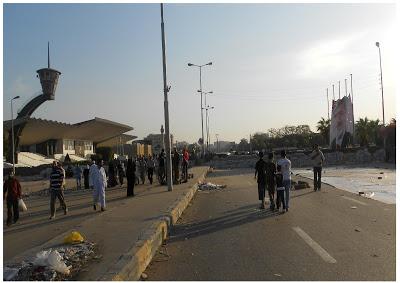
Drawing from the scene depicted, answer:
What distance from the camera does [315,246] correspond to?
8984 mm

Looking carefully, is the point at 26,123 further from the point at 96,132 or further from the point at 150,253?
the point at 150,253

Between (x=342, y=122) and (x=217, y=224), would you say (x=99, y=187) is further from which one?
(x=342, y=122)

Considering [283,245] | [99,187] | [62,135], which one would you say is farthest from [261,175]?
[62,135]

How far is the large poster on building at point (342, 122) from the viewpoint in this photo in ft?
215

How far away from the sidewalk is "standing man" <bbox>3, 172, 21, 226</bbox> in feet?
8.53

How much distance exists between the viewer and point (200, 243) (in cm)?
970

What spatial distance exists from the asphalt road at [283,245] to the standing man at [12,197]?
4.78 metres

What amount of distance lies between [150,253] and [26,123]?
6758 centimetres

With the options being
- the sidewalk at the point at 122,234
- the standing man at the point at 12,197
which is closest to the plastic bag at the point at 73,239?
the sidewalk at the point at 122,234

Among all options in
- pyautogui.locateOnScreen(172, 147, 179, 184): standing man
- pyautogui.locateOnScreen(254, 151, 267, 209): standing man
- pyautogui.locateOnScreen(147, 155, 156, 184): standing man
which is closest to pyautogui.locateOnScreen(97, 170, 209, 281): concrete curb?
pyautogui.locateOnScreen(254, 151, 267, 209): standing man

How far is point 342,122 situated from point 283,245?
59959mm

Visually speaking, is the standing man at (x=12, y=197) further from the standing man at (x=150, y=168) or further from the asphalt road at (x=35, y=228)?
the standing man at (x=150, y=168)

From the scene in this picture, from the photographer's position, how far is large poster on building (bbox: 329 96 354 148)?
65500 millimetres

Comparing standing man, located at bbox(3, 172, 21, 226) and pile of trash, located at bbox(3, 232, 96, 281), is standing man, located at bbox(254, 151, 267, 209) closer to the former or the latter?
standing man, located at bbox(3, 172, 21, 226)
